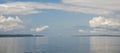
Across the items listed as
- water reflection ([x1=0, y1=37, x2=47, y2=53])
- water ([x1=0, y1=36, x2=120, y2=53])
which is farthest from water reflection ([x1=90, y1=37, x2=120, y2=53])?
water reflection ([x1=0, y1=37, x2=47, y2=53])

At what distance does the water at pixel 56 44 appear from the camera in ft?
15.5

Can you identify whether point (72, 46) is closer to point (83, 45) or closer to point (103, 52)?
point (83, 45)

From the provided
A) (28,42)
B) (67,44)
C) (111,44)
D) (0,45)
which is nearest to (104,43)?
(111,44)

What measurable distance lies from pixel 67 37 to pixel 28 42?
2.51 ft

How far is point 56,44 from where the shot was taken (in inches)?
188

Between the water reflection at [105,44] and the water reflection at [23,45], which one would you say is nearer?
the water reflection at [23,45]

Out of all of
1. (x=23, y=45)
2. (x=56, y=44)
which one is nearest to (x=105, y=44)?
(x=56, y=44)

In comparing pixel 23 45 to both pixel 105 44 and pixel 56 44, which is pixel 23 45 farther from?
pixel 105 44

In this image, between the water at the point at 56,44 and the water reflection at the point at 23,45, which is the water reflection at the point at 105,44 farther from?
the water reflection at the point at 23,45

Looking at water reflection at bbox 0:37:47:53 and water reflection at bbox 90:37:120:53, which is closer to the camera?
water reflection at bbox 0:37:47:53

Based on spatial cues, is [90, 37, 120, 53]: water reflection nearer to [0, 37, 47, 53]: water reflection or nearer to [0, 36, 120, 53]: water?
[0, 36, 120, 53]: water

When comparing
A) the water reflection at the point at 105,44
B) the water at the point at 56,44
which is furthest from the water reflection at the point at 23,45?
the water reflection at the point at 105,44

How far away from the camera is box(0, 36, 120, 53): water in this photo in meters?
4.74

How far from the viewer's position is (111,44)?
16.8 ft
